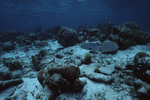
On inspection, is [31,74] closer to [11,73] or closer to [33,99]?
[11,73]

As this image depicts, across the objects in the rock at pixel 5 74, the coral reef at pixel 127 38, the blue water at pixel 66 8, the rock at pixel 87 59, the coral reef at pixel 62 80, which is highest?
the blue water at pixel 66 8

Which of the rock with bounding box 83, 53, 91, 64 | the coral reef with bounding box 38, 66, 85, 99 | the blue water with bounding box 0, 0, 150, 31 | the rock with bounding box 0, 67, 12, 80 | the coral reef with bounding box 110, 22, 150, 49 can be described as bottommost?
the rock with bounding box 0, 67, 12, 80

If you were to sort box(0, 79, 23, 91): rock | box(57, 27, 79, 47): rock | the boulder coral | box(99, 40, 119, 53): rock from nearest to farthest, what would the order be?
the boulder coral → box(0, 79, 23, 91): rock → box(99, 40, 119, 53): rock → box(57, 27, 79, 47): rock

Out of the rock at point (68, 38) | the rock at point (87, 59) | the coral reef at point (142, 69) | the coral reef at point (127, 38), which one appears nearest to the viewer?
the coral reef at point (142, 69)

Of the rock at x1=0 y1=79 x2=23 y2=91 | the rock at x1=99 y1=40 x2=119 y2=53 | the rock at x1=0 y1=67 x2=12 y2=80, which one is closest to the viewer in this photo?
the rock at x1=0 y1=79 x2=23 y2=91

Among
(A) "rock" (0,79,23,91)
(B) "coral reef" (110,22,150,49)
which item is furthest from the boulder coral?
(B) "coral reef" (110,22,150,49)

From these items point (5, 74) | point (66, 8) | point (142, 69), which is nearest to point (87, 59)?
point (142, 69)

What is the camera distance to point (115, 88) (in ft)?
10.8

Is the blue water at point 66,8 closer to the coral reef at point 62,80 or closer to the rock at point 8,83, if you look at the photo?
the coral reef at point 62,80

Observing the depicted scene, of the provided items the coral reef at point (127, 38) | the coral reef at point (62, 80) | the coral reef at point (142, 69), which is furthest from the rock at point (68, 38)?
the coral reef at point (142, 69)

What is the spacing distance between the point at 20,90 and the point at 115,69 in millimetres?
4908

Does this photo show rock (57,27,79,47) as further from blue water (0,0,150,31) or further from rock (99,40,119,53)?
blue water (0,0,150,31)

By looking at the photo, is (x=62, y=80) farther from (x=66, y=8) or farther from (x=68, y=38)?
(x=66, y=8)

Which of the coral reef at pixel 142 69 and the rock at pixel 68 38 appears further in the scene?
the rock at pixel 68 38
